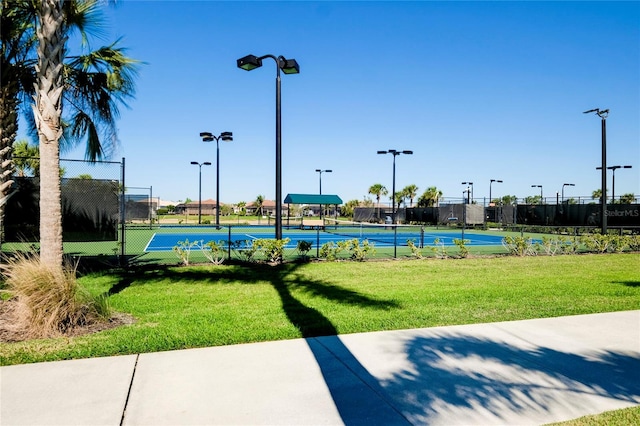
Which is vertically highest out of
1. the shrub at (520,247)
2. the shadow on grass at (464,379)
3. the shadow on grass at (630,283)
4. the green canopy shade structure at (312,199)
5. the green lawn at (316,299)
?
the green canopy shade structure at (312,199)

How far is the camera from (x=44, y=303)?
5840 millimetres

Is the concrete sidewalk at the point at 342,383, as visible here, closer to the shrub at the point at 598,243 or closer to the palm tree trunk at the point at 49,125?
the palm tree trunk at the point at 49,125

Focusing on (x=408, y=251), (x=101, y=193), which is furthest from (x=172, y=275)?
(x=408, y=251)

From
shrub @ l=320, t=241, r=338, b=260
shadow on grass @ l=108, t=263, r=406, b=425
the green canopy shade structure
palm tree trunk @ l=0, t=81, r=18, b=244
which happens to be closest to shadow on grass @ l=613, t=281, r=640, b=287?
shadow on grass @ l=108, t=263, r=406, b=425

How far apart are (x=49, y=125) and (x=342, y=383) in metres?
5.91

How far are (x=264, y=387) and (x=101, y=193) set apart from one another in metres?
9.96

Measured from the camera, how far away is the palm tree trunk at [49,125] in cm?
682

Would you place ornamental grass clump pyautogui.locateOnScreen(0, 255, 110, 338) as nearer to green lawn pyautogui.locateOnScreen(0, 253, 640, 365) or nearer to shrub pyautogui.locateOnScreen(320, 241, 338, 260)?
green lawn pyautogui.locateOnScreen(0, 253, 640, 365)

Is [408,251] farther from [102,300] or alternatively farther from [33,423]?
[33,423]

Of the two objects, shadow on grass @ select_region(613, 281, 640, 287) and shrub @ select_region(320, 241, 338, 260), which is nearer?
shadow on grass @ select_region(613, 281, 640, 287)

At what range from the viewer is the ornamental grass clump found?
5.79m

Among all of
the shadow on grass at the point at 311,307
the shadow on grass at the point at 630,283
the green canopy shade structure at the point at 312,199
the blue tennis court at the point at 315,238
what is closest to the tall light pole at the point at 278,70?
the shadow on grass at the point at 311,307

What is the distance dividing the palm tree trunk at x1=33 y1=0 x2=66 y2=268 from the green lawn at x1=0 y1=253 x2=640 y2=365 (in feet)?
4.92

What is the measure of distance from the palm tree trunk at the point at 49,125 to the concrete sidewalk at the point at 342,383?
2.72 meters
